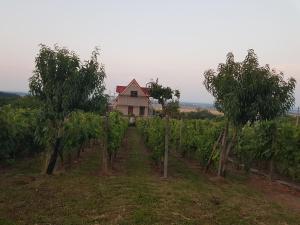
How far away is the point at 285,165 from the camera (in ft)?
45.1

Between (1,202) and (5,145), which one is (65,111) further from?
(1,202)

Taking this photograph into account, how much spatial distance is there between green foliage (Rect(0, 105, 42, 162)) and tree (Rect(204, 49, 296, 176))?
5.94 meters

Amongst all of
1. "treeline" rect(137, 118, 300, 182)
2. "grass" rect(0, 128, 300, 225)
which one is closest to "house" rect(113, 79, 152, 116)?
"treeline" rect(137, 118, 300, 182)

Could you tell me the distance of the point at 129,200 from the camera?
9172 millimetres

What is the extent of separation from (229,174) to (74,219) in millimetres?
8630

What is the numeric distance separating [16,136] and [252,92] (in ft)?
26.5

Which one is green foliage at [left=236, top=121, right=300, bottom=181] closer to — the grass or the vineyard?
the vineyard

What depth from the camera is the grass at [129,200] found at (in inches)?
305

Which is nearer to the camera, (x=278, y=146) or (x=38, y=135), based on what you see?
(x=38, y=135)

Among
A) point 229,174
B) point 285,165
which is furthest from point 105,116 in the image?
point 285,165

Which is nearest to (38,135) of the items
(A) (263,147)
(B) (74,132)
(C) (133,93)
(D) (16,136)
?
(D) (16,136)

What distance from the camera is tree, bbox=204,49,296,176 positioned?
12273mm

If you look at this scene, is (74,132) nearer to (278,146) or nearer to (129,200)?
(129,200)

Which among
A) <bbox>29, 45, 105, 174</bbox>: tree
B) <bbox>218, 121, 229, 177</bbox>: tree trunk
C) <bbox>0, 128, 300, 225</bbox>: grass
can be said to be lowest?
<bbox>0, 128, 300, 225</bbox>: grass
